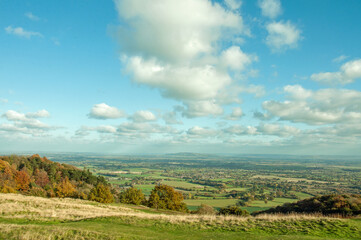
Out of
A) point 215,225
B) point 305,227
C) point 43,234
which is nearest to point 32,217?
point 43,234

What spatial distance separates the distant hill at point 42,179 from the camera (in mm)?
67750

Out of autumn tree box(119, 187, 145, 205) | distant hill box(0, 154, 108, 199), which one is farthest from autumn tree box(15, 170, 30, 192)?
autumn tree box(119, 187, 145, 205)

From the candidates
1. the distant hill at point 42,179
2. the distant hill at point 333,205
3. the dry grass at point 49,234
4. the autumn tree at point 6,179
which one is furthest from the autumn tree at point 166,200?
the dry grass at point 49,234

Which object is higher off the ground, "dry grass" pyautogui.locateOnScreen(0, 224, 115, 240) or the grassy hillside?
"dry grass" pyautogui.locateOnScreen(0, 224, 115, 240)

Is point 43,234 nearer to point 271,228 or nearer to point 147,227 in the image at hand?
point 147,227

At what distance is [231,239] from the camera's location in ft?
55.4

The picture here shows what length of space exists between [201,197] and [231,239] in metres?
80.5

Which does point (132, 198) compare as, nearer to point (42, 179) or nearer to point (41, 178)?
point (42, 179)

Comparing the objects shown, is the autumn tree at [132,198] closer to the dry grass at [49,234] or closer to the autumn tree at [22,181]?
the autumn tree at [22,181]

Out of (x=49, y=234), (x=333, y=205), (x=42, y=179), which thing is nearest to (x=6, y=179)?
(x=42, y=179)

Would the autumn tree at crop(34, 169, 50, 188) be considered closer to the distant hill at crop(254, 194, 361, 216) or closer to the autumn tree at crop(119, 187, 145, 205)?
the autumn tree at crop(119, 187, 145, 205)

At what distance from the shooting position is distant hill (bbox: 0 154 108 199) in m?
67.8

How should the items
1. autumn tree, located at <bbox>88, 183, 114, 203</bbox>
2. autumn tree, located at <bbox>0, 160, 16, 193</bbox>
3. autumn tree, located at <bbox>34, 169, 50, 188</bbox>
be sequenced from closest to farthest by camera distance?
1. autumn tree, located at <bbox>88, 183, 114, 203</bbox>
2. autumn tree, located at <bbox>0, 160, 16, 193</bbox>
3. autumn tree, located at <bbox>34, 169, 50, 188</bbox>

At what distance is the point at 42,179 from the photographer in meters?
84.7
